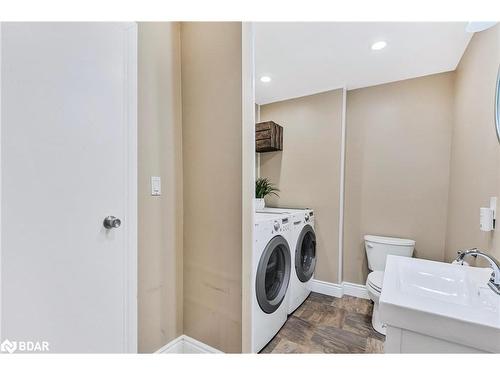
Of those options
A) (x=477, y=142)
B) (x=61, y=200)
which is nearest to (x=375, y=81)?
(x=477, y=142)

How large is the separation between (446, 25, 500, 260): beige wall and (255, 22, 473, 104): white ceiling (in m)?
0.20

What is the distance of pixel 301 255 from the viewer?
7.13 ft

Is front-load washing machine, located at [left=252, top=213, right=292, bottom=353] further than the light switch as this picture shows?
Yes

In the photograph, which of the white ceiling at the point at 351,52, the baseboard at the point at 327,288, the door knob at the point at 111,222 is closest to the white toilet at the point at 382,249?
the baseboard at the point at 327,288

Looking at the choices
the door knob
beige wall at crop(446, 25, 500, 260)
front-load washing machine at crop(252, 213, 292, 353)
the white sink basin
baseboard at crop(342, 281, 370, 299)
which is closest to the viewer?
the white sink basin

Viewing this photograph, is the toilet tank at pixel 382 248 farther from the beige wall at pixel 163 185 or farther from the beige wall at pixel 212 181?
the beige wall at pixel 163 185

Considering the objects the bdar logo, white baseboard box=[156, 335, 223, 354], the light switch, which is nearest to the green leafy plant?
the light switch

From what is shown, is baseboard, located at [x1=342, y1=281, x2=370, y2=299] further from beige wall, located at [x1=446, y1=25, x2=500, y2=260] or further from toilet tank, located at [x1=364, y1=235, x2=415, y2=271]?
beige wall, located at [x1=446, y1=25, x2=500, y2=260]

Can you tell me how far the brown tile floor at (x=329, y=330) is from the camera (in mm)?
1604

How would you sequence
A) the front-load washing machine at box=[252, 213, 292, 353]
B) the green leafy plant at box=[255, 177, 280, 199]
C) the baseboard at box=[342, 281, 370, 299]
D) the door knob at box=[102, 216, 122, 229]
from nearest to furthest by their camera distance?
the door knob at box=[102, 216, 122, 229] < the front-load washing machine at box=[252, 213, 292, 353] < the baseboard at box=[342, 281, 370, 299] < the green leafy plant at box=[255, 177, 280, 199]

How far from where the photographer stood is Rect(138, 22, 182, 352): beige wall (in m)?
1.19

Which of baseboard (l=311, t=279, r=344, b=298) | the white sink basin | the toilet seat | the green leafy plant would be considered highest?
the green leafy plant

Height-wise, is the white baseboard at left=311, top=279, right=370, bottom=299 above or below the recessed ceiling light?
below

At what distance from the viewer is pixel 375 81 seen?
2.21m
